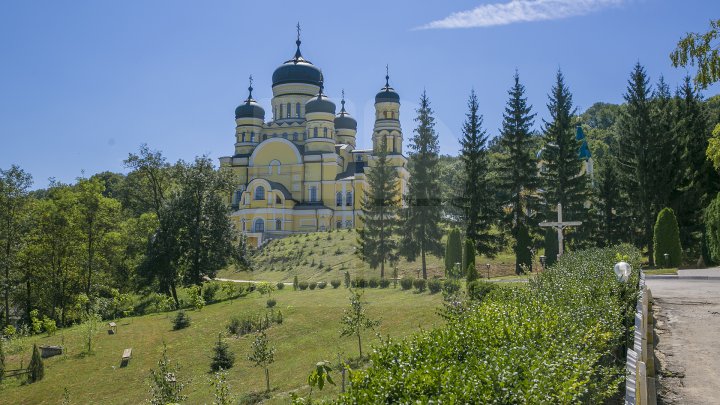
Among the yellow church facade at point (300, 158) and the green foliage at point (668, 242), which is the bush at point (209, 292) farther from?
the yellow church facade at point (300, 158)

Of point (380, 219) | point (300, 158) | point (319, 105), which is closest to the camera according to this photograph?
point (380, 219)

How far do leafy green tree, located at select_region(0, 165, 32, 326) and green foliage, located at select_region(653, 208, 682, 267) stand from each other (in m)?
28.2

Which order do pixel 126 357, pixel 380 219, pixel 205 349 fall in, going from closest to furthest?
pixel 126 357 < pixel 205 349 < pixel 380 219

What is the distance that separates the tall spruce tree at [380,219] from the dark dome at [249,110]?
26879mm

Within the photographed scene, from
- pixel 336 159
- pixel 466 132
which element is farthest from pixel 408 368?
pixel 336 159

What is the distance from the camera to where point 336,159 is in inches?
2140

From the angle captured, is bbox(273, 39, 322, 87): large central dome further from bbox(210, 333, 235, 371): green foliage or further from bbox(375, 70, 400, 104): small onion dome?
bbox(210, 333, 235, 371): green foliage

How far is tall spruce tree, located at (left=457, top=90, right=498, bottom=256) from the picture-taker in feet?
96.8

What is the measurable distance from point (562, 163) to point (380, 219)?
10.3m

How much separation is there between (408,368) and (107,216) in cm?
3070

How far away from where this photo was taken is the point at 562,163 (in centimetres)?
2991

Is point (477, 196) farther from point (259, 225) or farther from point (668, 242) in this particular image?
point (259, 225)

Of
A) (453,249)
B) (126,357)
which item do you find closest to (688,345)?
(126,357)

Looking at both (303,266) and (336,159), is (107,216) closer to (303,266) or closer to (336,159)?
(303,266)
